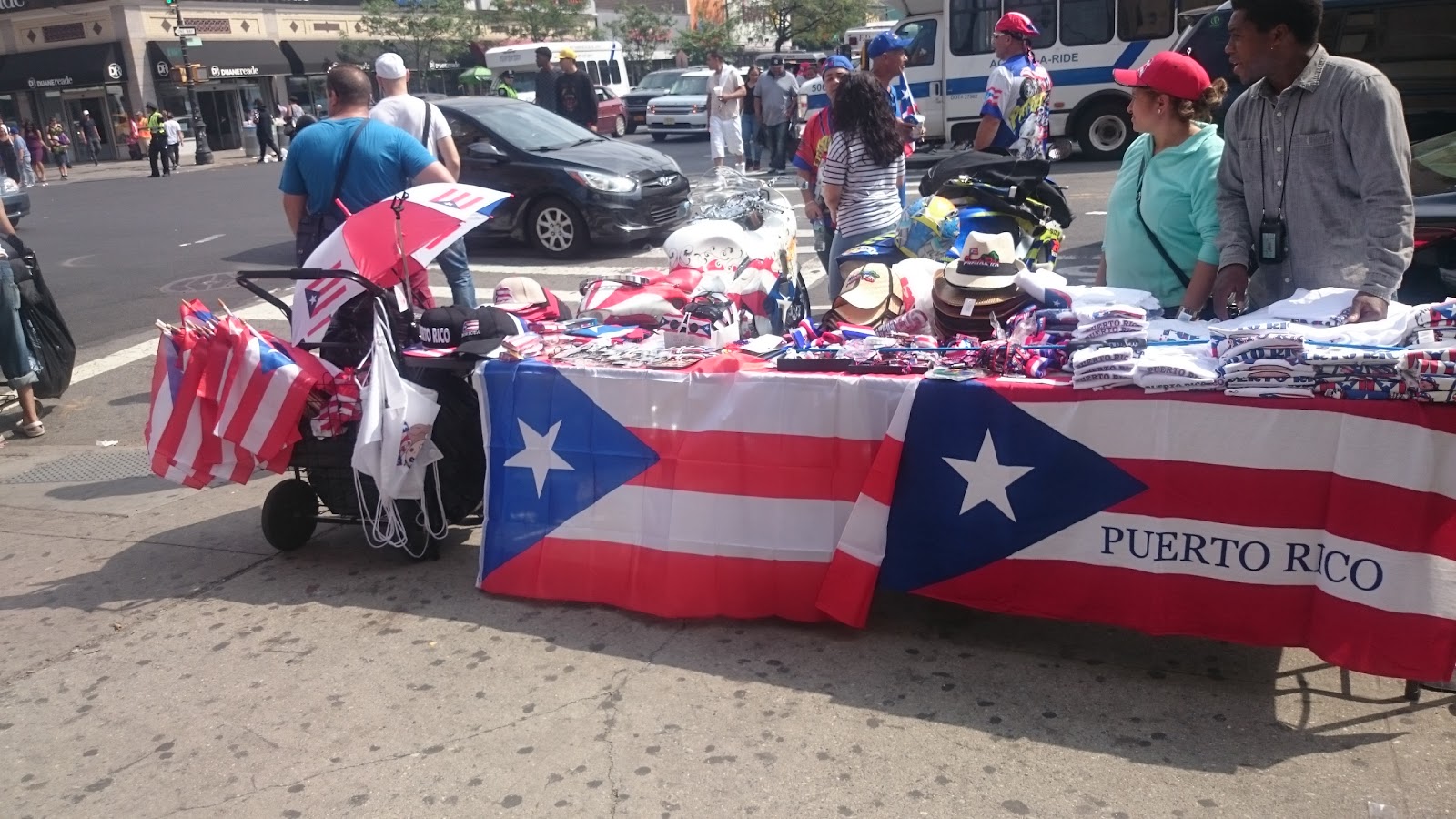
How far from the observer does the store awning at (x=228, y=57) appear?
42.1 m

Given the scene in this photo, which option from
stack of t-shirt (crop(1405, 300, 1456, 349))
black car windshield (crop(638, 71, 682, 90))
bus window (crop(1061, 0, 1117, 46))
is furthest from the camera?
black car windshield (crop(638, 71, 682, 90))

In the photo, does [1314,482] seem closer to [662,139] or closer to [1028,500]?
[1028,500]

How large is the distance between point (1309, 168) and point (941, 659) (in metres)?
2.07

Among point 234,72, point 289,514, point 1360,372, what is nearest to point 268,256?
point 289,514

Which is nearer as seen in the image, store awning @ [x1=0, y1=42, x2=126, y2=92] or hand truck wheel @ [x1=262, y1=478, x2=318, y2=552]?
hand truck wheel @ [x1=262, y1=478, x2=318, y2=552]

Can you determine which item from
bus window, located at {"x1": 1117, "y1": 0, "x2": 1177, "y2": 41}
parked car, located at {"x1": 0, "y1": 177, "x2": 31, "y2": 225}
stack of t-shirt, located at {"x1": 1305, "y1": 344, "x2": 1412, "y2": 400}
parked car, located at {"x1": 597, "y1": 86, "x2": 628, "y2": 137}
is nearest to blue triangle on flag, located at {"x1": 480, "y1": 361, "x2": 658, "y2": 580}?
stack of t-shirt, located at {"x1": 1305, "y1": 344, "x2": 1412, "y2": 400}

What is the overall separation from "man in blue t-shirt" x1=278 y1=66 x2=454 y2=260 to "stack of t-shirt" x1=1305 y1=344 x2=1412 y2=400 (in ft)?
13.2

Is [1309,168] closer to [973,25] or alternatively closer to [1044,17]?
[1044,17]

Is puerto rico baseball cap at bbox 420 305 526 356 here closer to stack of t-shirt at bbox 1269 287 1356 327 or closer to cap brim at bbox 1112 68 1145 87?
cap brim at bbox 1112 68 1145 87

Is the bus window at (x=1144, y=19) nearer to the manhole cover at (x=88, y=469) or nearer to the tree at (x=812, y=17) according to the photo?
the manhole cover at (x=88, y=469)

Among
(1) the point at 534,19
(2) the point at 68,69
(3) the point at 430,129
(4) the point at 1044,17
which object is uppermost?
(1) the point at 534,19

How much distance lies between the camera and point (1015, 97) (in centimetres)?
725

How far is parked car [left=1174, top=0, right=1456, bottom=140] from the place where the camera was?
10359 mm

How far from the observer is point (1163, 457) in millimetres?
3549
